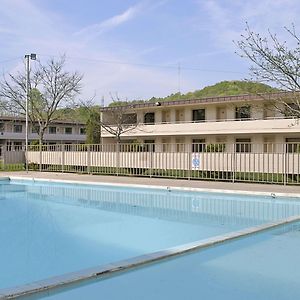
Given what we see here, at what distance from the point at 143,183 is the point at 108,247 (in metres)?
9.72

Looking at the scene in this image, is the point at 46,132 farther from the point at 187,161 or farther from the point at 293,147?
the point at 293,147

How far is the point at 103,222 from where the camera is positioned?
1012 centimetres

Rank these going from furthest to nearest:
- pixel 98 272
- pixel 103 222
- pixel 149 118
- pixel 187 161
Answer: pixel 149 118 → pixel 187 161 → pixel 103 222 → pixel 98 272

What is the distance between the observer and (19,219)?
34.7 ft

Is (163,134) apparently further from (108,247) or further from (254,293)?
(254,293)

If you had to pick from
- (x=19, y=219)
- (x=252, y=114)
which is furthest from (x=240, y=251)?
(x=252, y=114)

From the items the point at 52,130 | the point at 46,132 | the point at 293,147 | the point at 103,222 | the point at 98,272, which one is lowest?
the point at 103,222

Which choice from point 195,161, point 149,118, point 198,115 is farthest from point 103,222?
point 149,118

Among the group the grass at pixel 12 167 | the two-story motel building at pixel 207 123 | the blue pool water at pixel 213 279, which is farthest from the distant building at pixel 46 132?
the blue pool water at pixel 213 279

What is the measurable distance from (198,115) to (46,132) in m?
29.8

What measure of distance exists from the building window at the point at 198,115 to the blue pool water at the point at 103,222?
67.3 feet

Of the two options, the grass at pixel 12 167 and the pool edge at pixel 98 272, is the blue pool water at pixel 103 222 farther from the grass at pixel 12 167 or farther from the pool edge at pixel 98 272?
the grass at pixel 12 167

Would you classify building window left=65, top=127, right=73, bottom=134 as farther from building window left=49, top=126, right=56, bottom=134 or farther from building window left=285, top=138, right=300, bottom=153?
building window left=285, top=138, right=300, bottom=153

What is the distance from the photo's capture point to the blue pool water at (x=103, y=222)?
6.68 meters
